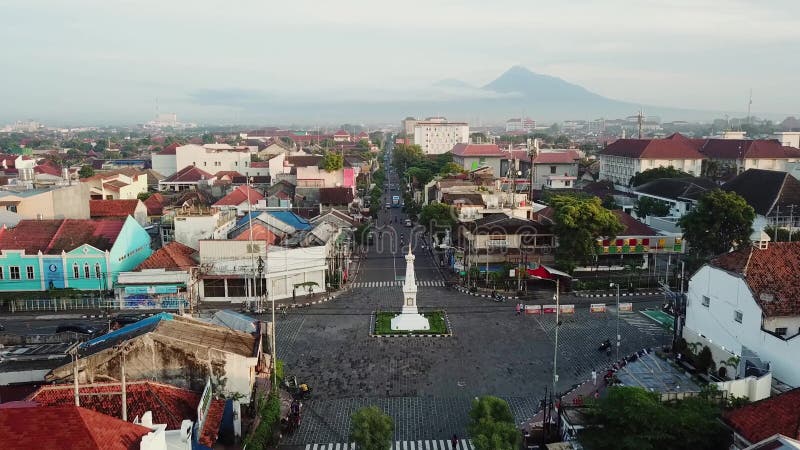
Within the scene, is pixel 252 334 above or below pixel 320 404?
above

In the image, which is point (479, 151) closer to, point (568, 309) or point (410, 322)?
point (568, 309)

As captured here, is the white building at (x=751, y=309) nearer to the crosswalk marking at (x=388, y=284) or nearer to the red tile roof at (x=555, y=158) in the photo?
the crosswalk marking at (x=388, y=284)

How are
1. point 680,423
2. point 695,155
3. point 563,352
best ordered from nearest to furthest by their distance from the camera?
point 680,423 < point 563,352 < point 695,155

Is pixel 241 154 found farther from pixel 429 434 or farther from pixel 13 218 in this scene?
pixel 429 434

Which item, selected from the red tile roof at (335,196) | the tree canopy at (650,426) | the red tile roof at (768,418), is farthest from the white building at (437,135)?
the tree canopy at (650,426)

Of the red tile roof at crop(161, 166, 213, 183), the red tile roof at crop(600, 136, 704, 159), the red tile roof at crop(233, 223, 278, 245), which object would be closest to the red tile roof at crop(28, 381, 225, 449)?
the red tile roof at crop(233, 223, 278, 245)

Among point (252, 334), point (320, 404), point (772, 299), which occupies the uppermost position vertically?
point (772, 299)

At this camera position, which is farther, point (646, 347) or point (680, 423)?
point (646, 347)

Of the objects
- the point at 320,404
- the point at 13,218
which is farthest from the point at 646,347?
the point at 13,218
